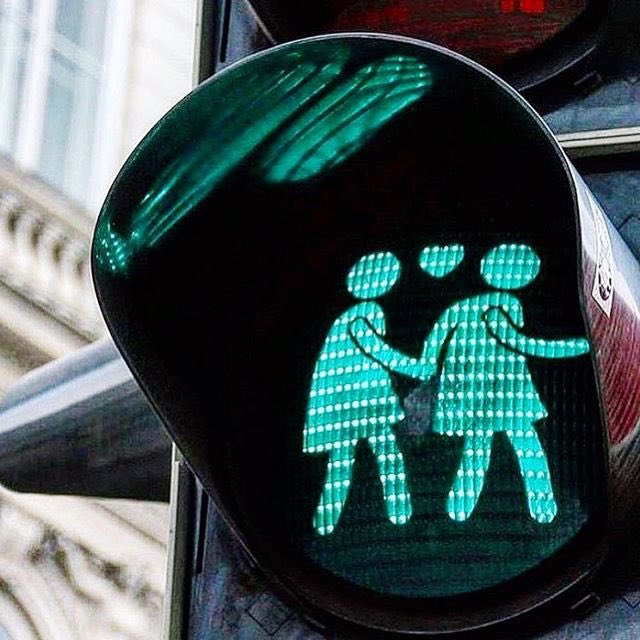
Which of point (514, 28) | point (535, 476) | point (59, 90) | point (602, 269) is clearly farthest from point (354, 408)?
point (59, 90)

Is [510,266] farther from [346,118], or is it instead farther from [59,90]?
[59,90]

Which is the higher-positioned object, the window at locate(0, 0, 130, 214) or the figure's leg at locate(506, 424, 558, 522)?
the figure's leg at locate(506, 424, 558, 522)

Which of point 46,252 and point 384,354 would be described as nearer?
point 384,354

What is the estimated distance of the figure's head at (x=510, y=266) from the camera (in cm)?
179

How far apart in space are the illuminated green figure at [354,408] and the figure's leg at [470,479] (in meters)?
0.04

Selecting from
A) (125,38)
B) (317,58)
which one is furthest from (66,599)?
(317,58)

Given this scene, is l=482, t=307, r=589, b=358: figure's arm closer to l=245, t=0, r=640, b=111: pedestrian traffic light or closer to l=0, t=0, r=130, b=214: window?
l=245, t=0, r=640, b=111: pedestrian traffic light

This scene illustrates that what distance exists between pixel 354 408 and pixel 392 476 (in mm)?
64

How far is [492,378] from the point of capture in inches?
69.8

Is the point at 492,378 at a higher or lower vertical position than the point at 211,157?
lower

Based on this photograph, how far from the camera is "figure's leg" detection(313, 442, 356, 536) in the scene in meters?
1.81

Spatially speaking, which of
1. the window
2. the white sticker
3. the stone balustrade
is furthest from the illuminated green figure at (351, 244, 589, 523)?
the window

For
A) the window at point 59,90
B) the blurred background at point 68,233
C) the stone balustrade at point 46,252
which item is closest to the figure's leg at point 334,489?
the blurred background at point 68,233

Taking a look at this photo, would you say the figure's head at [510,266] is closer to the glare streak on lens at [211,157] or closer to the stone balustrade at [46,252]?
the glare streak on lens at [211,157]
